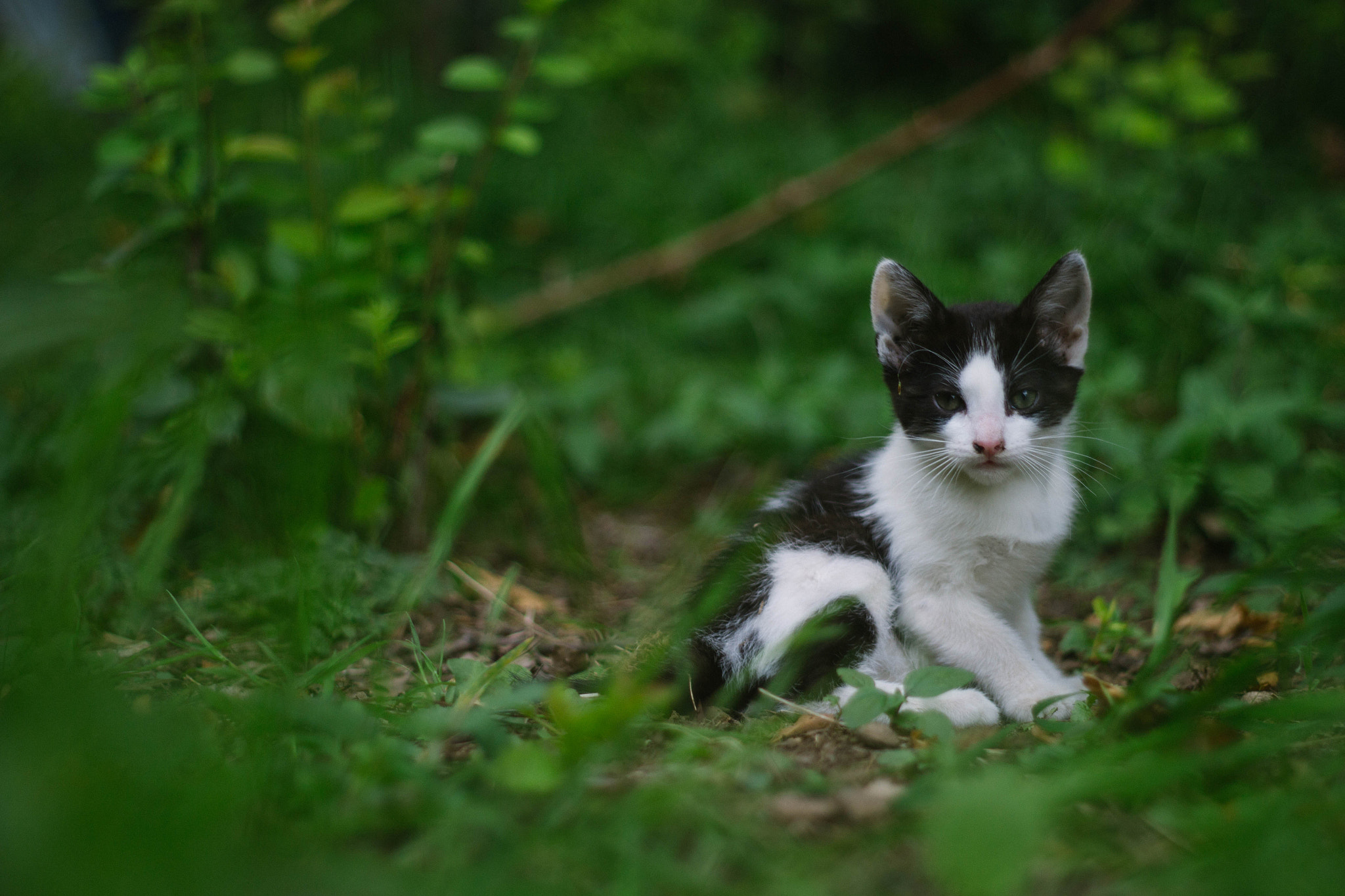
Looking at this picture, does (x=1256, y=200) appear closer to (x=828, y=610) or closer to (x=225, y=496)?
(x=828, y=610)

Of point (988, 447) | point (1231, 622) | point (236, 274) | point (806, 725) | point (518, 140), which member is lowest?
point (1231, 622)

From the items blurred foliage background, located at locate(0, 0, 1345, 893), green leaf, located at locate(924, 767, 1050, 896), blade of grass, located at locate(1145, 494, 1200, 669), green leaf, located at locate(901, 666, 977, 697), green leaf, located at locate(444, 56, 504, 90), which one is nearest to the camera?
green leaf, located at locate(924, 767, 1050, 896)

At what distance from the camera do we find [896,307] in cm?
230

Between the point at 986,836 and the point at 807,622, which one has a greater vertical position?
the point at 986,836

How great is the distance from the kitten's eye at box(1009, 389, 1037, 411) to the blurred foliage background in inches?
10.0

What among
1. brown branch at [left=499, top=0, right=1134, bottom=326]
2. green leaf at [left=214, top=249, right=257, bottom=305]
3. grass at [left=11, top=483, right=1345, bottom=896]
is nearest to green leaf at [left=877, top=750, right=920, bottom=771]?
grass at [left=11, top=483, right=1345, bottom=896]

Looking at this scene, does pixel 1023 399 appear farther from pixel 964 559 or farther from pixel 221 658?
pixel 221 658

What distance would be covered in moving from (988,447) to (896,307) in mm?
449

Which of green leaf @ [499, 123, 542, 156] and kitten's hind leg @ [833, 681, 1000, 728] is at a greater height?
green leaf @ [499, 123, 542, 156]

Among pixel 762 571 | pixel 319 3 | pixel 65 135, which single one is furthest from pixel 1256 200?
pixel 65 135

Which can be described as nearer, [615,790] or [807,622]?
[615,790]

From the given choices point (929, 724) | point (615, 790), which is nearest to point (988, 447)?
point (929, 724)

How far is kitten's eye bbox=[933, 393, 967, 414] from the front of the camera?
7.30 feet

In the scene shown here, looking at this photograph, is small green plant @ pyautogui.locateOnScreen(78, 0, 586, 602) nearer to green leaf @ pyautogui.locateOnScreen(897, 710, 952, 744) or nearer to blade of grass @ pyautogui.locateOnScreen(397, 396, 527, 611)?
blade of grass @ pyautogui.locateOnScreen(397, 396, 527, 611)
